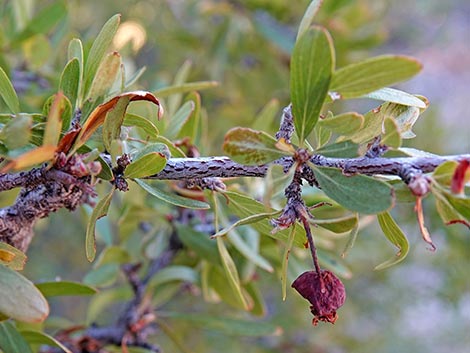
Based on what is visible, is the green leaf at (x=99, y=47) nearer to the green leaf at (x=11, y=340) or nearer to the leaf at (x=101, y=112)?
the leaf at (x=101, y=112)

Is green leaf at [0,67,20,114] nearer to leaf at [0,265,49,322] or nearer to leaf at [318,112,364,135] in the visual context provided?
leaf at [0,265,49,322]

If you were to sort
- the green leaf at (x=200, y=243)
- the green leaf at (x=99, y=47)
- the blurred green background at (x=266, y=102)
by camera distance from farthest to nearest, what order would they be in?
the blurred green background at (x=266, y=102) < the green leaf at (x=200, y=243) < the green leaf at (x=99, y=47)

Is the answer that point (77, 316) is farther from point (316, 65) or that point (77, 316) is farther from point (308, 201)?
point (316, 65)

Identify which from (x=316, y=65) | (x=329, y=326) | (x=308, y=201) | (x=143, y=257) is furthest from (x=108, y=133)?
(x=329, y=326)

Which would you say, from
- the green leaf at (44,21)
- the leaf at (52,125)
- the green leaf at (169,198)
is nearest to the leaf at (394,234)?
the green leaf at (169,198)

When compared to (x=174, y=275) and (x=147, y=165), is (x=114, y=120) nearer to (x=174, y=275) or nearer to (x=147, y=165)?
(x=147, y=165)

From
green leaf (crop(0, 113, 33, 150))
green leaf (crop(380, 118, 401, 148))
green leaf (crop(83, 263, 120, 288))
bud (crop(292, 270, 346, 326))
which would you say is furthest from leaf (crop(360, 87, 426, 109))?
green leaf (crop(83, 263, 120, 288))

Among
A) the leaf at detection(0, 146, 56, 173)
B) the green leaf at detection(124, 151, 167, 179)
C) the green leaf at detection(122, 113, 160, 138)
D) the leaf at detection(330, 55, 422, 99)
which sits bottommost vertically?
the leaf at detection(0, 146, 56, 173)
